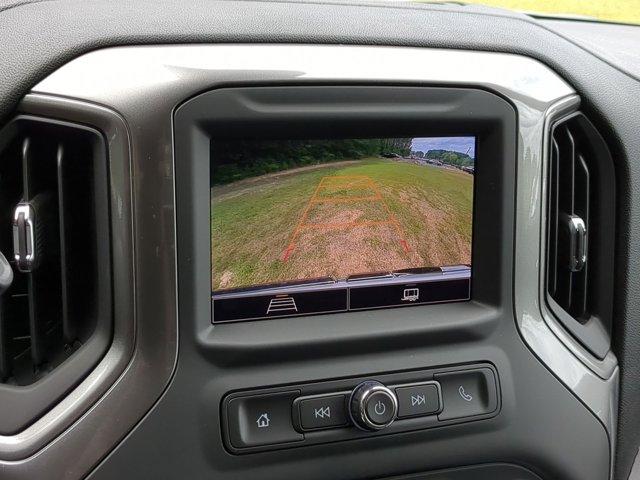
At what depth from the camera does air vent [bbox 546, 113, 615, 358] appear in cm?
152

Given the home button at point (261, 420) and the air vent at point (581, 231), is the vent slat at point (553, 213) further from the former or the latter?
the home button at point (261, 420)

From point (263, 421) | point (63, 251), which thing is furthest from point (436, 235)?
point (63, 251)

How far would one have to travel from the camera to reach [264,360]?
130 centimetres

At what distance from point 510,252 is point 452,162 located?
8.7 inches

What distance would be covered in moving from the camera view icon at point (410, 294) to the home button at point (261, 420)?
11.3 inches

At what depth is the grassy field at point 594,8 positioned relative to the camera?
2088 mm

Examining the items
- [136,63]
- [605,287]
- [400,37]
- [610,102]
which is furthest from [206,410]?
[610,102]

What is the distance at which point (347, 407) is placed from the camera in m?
1.34

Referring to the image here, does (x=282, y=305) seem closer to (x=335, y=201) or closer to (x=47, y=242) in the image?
(x=335, y=201)

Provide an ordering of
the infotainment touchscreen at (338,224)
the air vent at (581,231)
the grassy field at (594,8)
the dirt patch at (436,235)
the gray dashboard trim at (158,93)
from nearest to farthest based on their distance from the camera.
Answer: the gray dashboard trim at (158,93) → the infotainment touchscreen at (338,224) → the dirt patch at (436,235) → the air vent at (581,231) → the grassy field at (594,8)

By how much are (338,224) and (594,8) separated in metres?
1.40

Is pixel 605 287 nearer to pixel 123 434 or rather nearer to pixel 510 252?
pixel 510 252

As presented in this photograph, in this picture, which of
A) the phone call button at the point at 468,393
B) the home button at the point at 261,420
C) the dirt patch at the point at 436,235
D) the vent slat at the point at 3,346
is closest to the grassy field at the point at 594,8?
the dirt patch at the point at 436,235

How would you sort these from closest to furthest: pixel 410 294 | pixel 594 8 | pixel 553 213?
pixel 410 294
pixel 553 213
pixel 594 8
